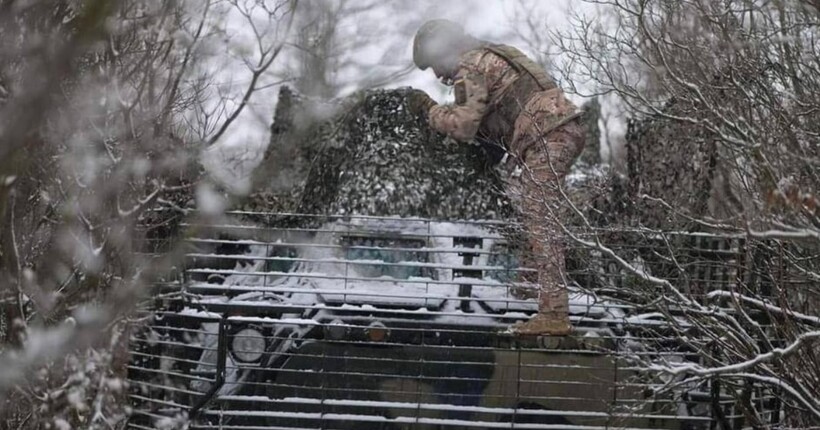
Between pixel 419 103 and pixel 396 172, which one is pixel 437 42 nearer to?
pixel 419 103

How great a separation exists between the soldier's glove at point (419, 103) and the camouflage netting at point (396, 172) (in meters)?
0.05

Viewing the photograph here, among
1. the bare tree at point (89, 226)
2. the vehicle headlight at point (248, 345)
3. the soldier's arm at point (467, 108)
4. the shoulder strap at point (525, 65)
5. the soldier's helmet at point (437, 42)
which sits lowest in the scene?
the vehicle headlight at point (248, 345)

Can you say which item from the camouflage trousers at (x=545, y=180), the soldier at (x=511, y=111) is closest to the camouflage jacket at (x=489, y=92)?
the soldier at (x=511, y=111)

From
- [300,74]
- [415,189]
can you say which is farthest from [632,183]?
[300,74]

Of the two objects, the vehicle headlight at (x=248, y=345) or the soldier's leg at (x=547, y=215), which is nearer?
the soldier's leg at (x=547, y=215)

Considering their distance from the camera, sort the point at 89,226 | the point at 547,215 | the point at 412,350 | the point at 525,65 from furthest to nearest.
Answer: the point at 525,65 < the point at 412,350 < the point at 547,215 < the point at 89,226

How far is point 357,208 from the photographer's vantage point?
7.75m

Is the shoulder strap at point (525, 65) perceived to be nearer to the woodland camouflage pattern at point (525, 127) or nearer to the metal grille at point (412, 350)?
the woodland camouflage pattern at point (525, 127)

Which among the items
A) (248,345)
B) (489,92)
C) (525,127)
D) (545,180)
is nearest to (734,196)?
(545,180)

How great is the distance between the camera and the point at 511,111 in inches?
298

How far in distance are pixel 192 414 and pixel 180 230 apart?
47.2 inches

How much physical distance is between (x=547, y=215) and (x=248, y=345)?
2160mm

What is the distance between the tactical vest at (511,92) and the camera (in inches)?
293

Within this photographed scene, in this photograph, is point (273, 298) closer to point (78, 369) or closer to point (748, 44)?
point (78, 369)
